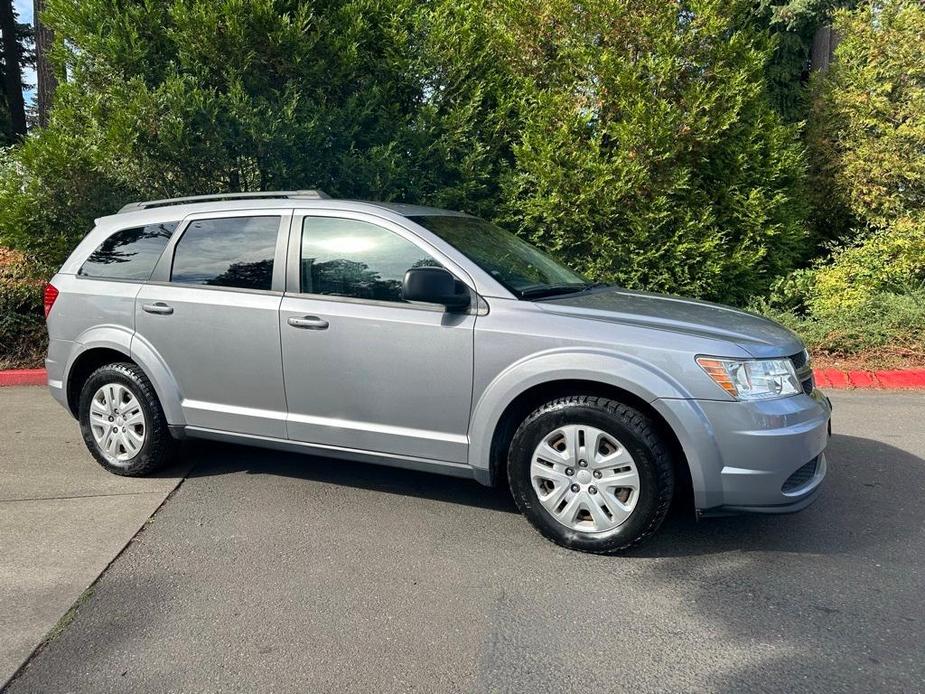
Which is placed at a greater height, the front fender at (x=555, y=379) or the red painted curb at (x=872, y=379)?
the front fender at (x=555, y=379)

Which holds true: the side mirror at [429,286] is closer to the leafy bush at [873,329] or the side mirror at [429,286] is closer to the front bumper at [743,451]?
the front bumper at [743,451]

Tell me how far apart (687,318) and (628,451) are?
80 cm

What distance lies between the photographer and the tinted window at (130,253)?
4777mm

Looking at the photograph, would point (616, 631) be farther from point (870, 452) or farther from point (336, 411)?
point (870, 452)

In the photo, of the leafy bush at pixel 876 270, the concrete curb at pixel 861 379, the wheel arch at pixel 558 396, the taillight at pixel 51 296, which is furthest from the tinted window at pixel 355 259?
the leafy bush at pixel 876 270

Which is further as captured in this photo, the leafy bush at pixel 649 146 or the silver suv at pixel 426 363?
the leafy bush at pixel 649 146

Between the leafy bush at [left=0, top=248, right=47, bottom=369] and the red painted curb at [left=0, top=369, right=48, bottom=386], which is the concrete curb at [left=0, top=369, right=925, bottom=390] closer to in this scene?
the red painted curb at [left=0, top=369, right=48, bottom=386]

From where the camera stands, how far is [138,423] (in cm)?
470

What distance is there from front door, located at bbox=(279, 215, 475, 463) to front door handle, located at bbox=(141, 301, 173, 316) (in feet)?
2.77

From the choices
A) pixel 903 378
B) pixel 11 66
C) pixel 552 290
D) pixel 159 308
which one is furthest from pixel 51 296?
pixel 11 66

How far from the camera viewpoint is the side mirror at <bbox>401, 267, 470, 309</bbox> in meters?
3.66

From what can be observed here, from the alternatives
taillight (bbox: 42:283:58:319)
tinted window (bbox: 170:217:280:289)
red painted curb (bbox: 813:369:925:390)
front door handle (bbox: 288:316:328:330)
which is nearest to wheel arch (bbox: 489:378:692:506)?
front door handle (bbox: 288:316:328:330)

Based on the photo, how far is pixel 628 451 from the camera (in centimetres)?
346

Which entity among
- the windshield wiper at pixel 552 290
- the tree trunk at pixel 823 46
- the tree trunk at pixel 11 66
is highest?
the tree trunk at pixel 11 66
